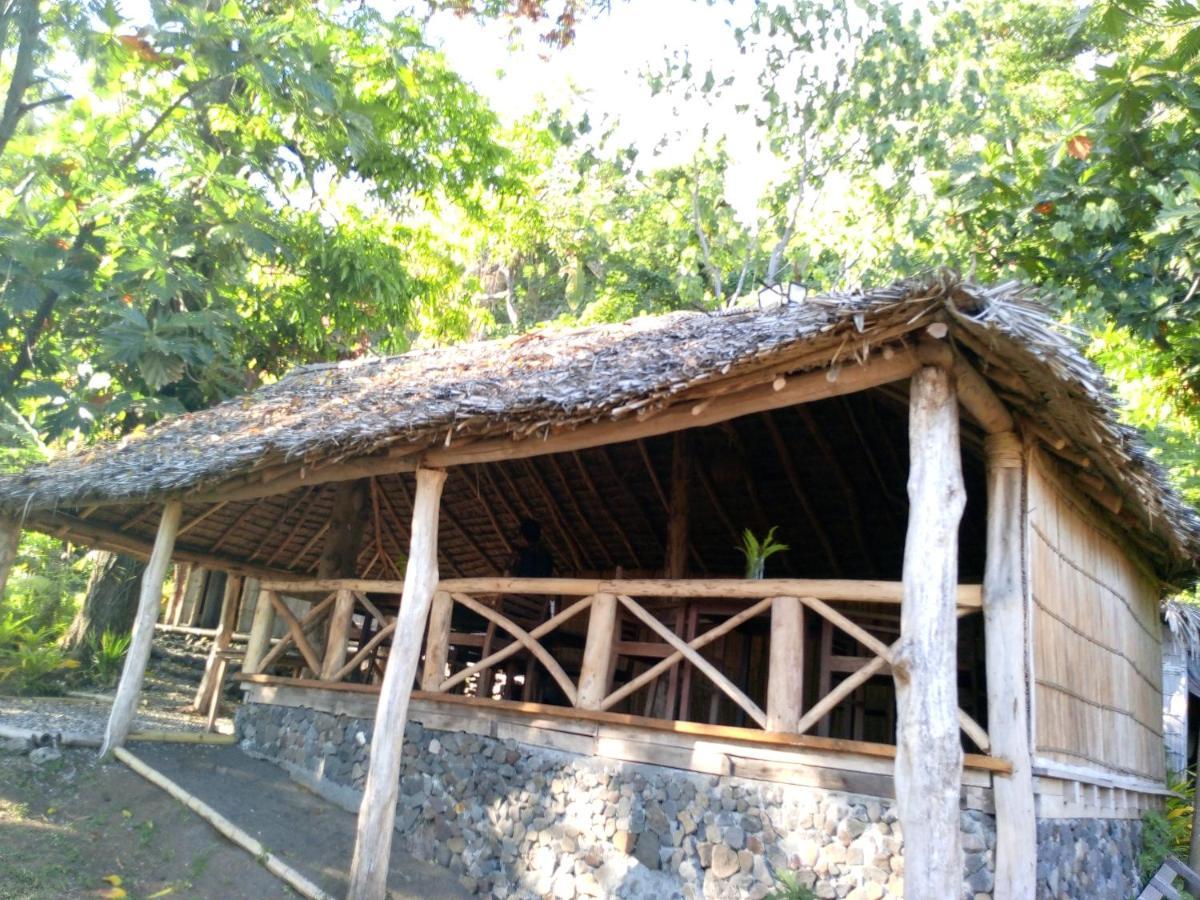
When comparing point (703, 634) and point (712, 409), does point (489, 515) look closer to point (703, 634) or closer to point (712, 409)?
point (703, 634)

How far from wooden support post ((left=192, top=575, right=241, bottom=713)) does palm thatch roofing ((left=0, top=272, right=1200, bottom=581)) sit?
0.49 meters

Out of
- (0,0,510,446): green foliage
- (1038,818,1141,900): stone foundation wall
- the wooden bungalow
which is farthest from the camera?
(0,0,510,446): green foliage

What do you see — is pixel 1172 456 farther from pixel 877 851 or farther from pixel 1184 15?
pixel 877 851

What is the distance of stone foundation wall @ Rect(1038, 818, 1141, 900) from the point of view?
451cm

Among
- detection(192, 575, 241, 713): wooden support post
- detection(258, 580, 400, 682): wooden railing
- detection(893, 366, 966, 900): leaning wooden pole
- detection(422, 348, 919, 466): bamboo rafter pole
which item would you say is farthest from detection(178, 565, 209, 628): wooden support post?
detection(893, 366, 966, 900): leaning wooden pole

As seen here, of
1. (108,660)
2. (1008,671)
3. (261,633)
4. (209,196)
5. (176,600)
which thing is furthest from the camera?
(176,600)

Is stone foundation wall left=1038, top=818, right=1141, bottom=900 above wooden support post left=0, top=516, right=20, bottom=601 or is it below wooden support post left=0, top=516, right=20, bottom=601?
below

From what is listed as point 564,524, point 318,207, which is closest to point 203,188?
point 318,207

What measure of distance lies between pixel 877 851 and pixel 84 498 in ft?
19.2

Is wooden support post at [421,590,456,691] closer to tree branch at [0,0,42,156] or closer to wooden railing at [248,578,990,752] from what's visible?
wooden railing at [248,578,990,752]

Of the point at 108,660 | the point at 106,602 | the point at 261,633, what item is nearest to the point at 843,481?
the point at 261,633

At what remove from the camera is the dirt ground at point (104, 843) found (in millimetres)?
5293

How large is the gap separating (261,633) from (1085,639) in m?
6.07

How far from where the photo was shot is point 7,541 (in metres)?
8.05
